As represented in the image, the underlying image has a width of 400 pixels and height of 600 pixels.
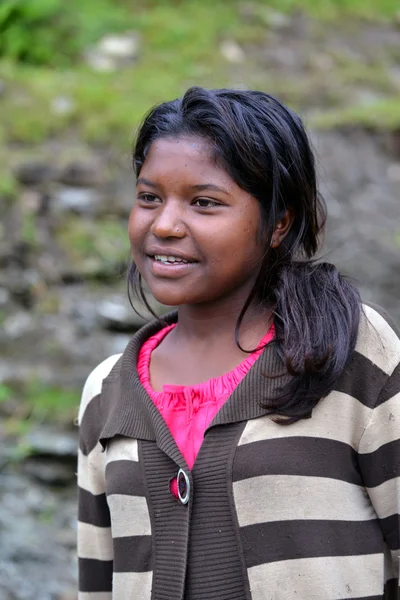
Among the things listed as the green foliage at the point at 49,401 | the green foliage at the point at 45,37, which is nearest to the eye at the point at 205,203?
the green foliage at the point at 49,401

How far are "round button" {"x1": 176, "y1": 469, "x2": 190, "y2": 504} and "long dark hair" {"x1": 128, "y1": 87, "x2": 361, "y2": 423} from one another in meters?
0.20

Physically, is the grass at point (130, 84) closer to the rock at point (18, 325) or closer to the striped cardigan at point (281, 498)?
the rock at point (18, 325)

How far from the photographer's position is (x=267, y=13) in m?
6.87

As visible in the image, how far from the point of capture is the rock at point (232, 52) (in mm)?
6207

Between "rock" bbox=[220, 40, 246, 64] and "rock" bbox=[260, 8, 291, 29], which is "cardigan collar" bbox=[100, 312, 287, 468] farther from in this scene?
"rock" bbox=[260, 8, 291, 29]

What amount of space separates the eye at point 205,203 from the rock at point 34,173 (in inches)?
118

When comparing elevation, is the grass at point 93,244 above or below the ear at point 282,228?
below

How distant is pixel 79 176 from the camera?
455 cm

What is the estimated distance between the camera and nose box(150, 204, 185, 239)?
5.16ft

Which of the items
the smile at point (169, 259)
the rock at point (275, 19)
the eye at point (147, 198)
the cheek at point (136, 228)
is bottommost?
the smile at point (169, 259)

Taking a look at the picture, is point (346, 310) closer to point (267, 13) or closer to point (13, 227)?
point (13, 227)

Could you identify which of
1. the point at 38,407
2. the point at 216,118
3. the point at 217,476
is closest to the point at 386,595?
the point at 217,476

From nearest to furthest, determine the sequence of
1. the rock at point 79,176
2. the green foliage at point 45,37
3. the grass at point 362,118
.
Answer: the rock at point 79,176
the grass at point 362,118
the green foliage at point 45,37

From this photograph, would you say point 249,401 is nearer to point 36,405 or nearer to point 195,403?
point 195,403
